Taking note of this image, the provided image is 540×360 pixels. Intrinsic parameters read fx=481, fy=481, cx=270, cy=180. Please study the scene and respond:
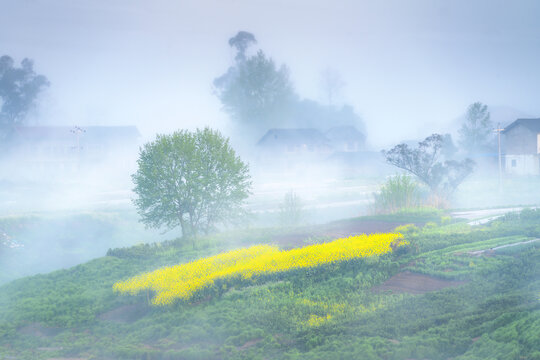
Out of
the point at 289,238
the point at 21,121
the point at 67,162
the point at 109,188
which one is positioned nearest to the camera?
the point at 289,238

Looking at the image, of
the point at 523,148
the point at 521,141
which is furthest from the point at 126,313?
the point at 521,141

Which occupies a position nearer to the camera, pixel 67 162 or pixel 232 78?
pixel 67 162

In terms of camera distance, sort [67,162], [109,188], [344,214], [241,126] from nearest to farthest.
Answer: [344,214], [109,188], [67,162], [241,126]

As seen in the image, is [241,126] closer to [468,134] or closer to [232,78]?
[232,78]

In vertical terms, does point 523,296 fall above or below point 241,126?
below

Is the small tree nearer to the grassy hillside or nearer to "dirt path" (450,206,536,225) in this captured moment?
the grassy hillside

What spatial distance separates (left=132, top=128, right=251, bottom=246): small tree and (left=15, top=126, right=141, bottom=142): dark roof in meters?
55.9

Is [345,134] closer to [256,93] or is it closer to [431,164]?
[256,93]

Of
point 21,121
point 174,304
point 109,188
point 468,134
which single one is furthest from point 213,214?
point 21,121

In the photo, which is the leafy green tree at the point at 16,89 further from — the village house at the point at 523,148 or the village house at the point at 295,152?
the village house at the point at 523,148

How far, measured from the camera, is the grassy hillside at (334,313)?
365 inches

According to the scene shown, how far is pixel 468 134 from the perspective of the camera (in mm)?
72125

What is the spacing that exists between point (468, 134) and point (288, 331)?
68887mm

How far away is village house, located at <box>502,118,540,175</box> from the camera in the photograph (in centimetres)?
5871
